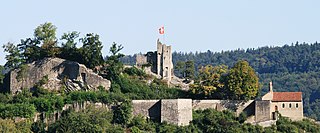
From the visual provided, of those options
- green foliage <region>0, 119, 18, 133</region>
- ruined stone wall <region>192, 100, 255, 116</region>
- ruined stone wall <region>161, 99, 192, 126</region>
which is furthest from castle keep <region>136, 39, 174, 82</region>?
green foliage <region>0, 119, 18, 133</region>

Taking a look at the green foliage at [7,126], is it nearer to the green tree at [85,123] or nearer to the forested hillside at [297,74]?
the green tree at [85,123]

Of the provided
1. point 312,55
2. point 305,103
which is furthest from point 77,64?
point 312,55

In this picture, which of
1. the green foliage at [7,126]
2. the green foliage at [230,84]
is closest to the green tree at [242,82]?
the green foliage at [230,84]

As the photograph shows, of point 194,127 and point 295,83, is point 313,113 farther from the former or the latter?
point 194,127

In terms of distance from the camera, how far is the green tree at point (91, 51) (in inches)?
2596

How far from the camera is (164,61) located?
230 feet

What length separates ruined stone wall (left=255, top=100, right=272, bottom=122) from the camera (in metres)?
64.8

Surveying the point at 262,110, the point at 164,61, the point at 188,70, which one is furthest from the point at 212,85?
the point at 188,70

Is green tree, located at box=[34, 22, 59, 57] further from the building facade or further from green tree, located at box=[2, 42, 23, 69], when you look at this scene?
the building facade

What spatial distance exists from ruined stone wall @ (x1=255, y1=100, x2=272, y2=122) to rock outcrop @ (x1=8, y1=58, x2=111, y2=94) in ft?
35.2

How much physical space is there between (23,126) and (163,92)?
11877mm

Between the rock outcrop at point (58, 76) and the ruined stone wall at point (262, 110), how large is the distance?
10733mm

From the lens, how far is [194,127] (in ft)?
203

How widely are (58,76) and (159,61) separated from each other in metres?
9.05
